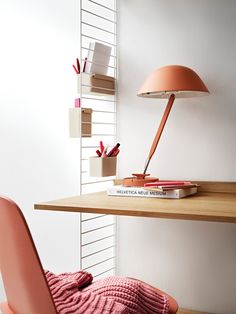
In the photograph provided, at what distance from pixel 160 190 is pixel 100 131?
0.59 meters

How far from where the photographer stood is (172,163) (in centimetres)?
211

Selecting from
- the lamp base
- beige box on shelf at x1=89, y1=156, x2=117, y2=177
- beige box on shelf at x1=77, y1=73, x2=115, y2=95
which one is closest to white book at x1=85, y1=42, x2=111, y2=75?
beige box on shelf at x1=77, y1=73, x2=115, y2=95

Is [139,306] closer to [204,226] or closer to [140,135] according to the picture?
[204,226]

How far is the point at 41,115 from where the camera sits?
2.40m

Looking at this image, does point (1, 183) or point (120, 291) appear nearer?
point (120, 291)

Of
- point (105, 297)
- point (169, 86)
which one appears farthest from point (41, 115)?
point (105, 297)

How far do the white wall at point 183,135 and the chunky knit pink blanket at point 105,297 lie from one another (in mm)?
623

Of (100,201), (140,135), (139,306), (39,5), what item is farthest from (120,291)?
(39,5)

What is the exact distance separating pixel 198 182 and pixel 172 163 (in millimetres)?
147

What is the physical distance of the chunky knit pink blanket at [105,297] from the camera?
51.2 inches

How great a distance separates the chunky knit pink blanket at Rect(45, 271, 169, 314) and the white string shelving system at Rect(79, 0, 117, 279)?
0.73m

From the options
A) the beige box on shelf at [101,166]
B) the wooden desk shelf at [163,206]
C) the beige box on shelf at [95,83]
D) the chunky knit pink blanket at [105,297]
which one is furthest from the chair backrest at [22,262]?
the beige box on shelf at [95,83]

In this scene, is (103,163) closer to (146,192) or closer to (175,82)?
(146,192)

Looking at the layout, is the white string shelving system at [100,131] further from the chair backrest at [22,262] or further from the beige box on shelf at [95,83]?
the chair backrest at [22,262]
